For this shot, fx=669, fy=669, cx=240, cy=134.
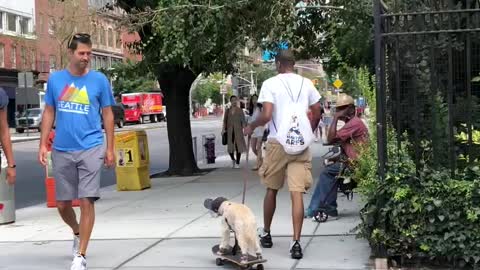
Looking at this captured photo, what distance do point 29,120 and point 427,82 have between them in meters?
42.9

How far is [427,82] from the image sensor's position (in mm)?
5699

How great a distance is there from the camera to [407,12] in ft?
18.2

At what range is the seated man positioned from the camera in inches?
309

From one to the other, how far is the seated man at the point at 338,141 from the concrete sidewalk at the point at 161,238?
9.1 inches

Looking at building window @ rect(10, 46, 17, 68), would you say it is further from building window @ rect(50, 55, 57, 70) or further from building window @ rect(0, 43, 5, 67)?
building window @ rect(50, 55, 57, 70)

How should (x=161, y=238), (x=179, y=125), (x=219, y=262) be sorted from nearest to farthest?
(x=219, y=262), (x=161, y=238), (x=179, y=125)

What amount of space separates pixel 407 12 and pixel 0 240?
17.6 ft

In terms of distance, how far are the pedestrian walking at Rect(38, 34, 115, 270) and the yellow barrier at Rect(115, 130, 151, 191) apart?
6.65 meters

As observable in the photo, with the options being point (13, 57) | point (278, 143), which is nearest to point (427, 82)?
point (278, 143)

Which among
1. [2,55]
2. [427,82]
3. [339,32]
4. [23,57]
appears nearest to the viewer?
[427,82]

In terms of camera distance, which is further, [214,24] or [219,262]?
[214,24]

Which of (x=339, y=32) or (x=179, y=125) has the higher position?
(x=339, y=32)

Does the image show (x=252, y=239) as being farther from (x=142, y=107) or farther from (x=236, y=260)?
(x=142, y=107)

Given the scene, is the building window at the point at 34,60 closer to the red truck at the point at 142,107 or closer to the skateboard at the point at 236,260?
the red truck at the point at 142,107
